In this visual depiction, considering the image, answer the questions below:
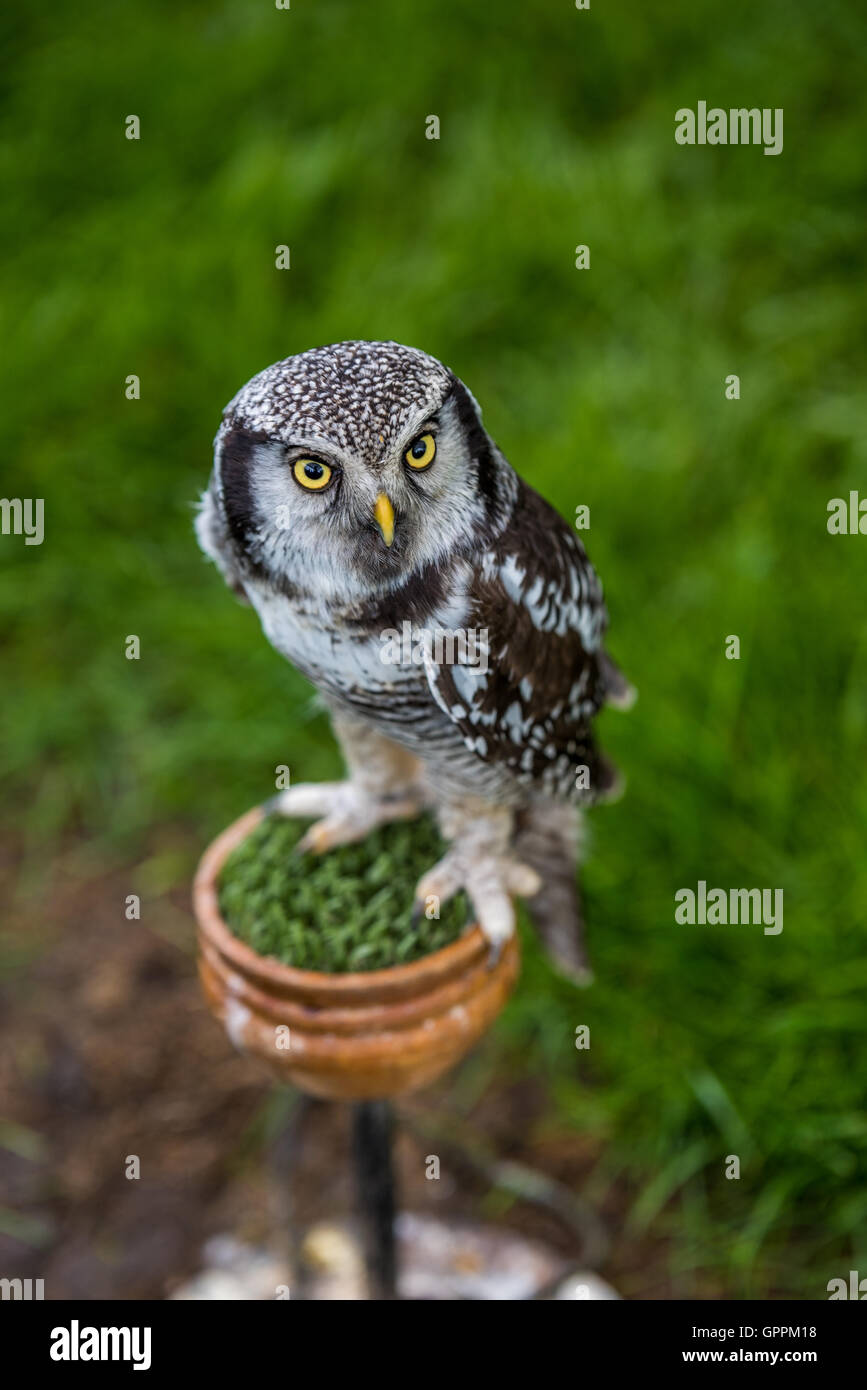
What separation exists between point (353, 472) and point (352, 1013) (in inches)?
31.6

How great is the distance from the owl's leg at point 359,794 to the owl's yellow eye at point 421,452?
62 centimetres

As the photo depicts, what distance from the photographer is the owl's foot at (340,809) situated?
2070mm

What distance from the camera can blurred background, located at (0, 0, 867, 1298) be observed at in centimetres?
274

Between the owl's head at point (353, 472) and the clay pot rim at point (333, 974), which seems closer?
the owl's head at point (353, 472)

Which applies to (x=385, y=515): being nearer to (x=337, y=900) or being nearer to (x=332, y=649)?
(x=332, y=649)

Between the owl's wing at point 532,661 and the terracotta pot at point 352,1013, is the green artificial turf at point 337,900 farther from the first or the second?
the owl's wing at point 532,661

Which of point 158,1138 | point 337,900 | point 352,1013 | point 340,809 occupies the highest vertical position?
point 340,809

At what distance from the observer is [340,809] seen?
2.09m
